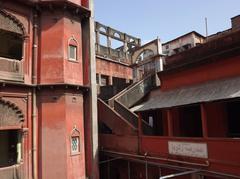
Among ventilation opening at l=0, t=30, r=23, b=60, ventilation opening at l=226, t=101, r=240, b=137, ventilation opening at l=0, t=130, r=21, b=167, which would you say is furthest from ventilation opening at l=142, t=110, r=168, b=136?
ventilation opening at l=0, t=30, r=23, b=60

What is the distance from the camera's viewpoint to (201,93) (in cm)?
1273

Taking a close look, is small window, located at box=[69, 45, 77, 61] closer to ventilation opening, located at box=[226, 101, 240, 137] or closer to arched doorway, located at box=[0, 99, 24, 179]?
arched doorway, located at box=[0, 99, 24, 179]

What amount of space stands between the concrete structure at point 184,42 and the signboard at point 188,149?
18997 millimetres

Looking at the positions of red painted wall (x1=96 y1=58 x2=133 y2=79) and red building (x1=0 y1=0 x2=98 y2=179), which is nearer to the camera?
red building (x1=0 y1=0 x2=98 y2=179)

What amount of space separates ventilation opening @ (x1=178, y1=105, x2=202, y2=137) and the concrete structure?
14957mm

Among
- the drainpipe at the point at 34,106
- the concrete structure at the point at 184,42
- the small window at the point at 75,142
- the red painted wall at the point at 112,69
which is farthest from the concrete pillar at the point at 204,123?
the concrete structure at the point at 184,42

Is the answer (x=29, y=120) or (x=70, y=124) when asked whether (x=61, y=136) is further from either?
(x=29, y=120)

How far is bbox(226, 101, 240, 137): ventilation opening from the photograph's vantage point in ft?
43.1

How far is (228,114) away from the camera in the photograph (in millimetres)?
13445

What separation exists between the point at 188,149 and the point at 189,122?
4.47 metres

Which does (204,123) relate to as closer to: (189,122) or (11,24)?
(189,122)

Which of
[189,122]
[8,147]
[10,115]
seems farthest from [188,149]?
[8,147]

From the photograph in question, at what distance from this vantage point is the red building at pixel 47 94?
44.8 feet

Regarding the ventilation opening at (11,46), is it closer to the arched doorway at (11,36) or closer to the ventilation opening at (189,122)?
the arched doorway at (11,36)
